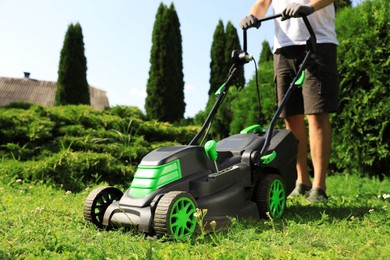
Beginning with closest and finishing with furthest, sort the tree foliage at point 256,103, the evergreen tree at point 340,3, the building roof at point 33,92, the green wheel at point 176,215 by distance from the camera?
the green wheel at point 176,215 → the tree foliage at point 256,103 → the evergreen tree at point 340,3 → the building roof at point 33,92

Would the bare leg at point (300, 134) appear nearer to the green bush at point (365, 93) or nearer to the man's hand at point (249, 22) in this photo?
the man's hand at point (249, 22)

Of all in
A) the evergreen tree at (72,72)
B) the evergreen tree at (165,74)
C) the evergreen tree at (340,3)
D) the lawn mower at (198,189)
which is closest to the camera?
the lawn mower at (198,189)

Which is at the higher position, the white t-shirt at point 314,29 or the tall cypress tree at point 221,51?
the tall cypress tree at point 221,51

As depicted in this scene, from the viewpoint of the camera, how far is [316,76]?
3.71 metres

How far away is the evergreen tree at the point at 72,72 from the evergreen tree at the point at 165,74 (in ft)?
7.74

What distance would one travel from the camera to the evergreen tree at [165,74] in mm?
15719

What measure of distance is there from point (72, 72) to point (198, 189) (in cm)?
1465

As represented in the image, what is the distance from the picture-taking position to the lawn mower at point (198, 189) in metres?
2.39

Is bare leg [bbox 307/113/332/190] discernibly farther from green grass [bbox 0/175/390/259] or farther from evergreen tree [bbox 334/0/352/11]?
evergreen tree [bbox 334/0/352/11]

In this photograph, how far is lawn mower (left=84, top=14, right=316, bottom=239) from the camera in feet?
7.85

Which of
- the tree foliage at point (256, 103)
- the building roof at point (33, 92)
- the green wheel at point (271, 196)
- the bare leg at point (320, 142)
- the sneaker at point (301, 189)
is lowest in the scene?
the sneaker at point (301, 189)

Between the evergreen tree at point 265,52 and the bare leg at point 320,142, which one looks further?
the evergreen tree at point 265,52

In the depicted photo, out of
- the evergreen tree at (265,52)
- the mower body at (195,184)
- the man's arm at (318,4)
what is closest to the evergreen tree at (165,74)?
the evergreen tree at (265,52)

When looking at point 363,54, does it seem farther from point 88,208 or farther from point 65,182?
point 88,208
